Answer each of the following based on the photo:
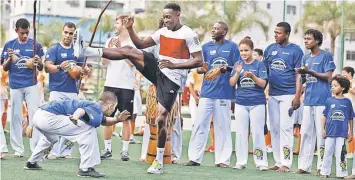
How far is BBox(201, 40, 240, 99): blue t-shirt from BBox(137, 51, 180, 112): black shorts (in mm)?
1070

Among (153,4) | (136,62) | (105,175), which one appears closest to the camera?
(105,175)

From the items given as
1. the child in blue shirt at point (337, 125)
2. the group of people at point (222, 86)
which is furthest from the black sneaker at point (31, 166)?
the child in blue shirt at point (337, 125)

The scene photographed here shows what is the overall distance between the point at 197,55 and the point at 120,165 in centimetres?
177

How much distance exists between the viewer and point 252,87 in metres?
10.8

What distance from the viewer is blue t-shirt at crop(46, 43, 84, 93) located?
36.5 ft

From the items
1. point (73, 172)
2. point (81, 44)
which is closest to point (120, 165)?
point (73, 172)

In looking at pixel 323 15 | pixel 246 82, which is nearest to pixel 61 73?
pixel 246 82

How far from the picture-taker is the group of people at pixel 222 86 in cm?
996

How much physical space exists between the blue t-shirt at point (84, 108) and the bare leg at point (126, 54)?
2.28ft

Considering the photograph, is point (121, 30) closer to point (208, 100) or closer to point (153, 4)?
point (208, 100)

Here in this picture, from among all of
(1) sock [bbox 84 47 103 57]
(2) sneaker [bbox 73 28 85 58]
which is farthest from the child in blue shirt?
(2) sneaker [bbox 73 28 85 58]

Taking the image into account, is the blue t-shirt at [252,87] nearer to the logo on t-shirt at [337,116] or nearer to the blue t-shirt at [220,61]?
the blue t-shirt at [220,61]

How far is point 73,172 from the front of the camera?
941 cm

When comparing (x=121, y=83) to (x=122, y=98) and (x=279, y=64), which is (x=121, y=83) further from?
(x=279, y=64)
